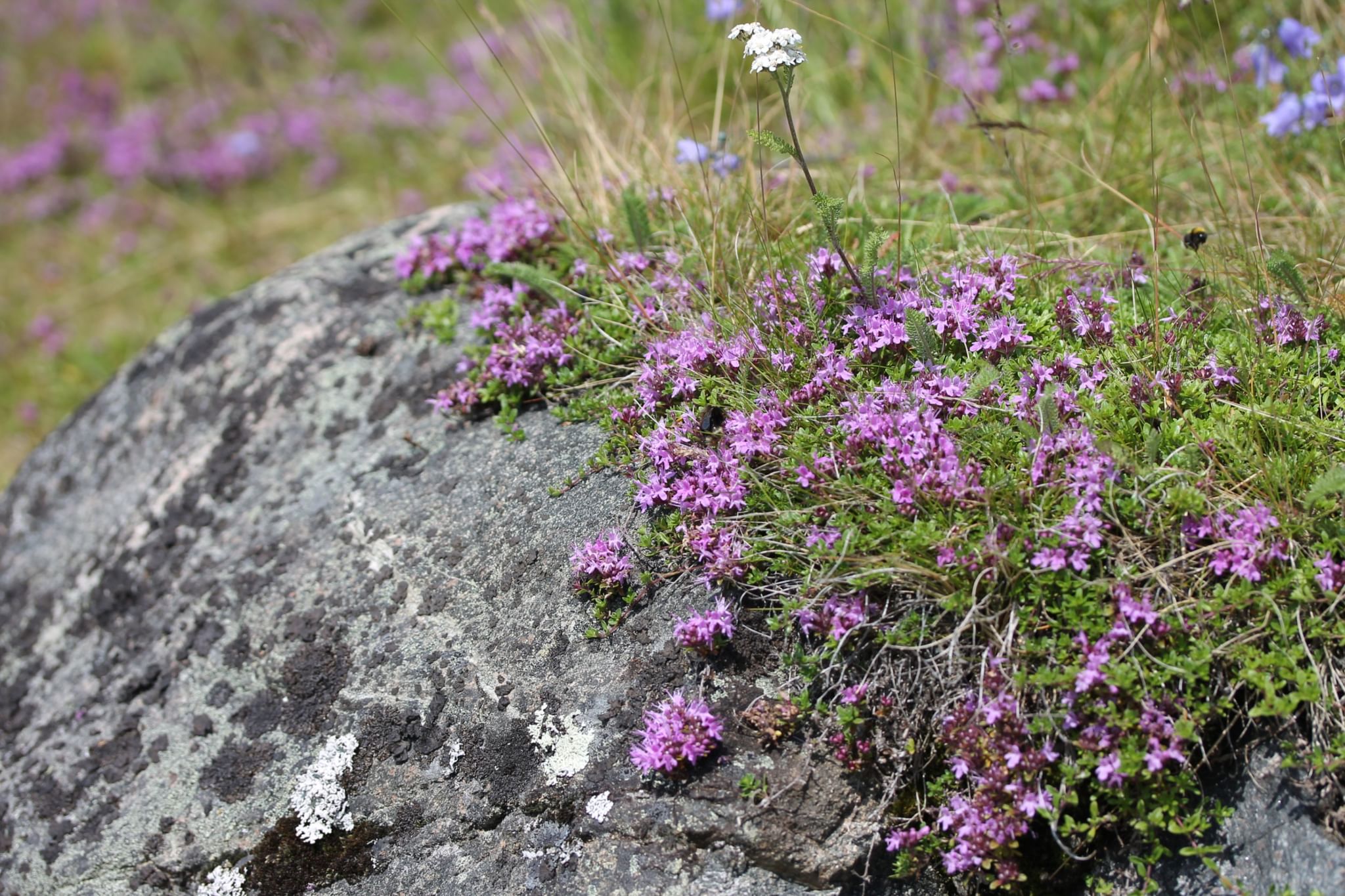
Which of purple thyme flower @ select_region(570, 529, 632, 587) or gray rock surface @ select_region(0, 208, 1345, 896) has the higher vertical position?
purple thyme flower @ select_region(570, 529, 632, 587)

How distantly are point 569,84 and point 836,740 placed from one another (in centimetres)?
414

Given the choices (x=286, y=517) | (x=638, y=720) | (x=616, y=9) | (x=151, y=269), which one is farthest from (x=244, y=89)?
(x=638, y=720)

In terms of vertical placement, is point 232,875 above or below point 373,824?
below

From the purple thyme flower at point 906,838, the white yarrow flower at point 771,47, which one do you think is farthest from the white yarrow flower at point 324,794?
the white yarrow flower at point 771,47

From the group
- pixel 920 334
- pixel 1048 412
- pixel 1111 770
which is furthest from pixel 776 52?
pixel 1111 770

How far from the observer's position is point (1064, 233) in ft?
13.8

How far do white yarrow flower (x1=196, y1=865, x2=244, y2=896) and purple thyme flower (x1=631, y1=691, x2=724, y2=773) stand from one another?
1.48 metres

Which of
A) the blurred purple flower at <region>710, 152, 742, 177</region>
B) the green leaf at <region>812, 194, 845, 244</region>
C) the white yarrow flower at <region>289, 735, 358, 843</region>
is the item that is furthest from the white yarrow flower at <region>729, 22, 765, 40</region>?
the white yarrow flower at <region>289, 735, 358, 843</region>

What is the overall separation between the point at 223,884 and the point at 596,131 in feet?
12.0

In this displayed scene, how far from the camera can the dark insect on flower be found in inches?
140

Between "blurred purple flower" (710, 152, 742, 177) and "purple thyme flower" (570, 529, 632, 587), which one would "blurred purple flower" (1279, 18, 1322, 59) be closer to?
"blurred purple flower" (710, 152, 742, 177)

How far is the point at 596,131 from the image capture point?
16.8 ft

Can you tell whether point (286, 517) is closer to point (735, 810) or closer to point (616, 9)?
point (735, 810)

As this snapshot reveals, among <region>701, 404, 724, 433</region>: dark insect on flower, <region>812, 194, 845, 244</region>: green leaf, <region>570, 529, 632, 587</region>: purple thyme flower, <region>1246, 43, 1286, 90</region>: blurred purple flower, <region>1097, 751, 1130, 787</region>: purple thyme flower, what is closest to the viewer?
<region>1097, 751, 1130, 787</region>: purple thyme flower
